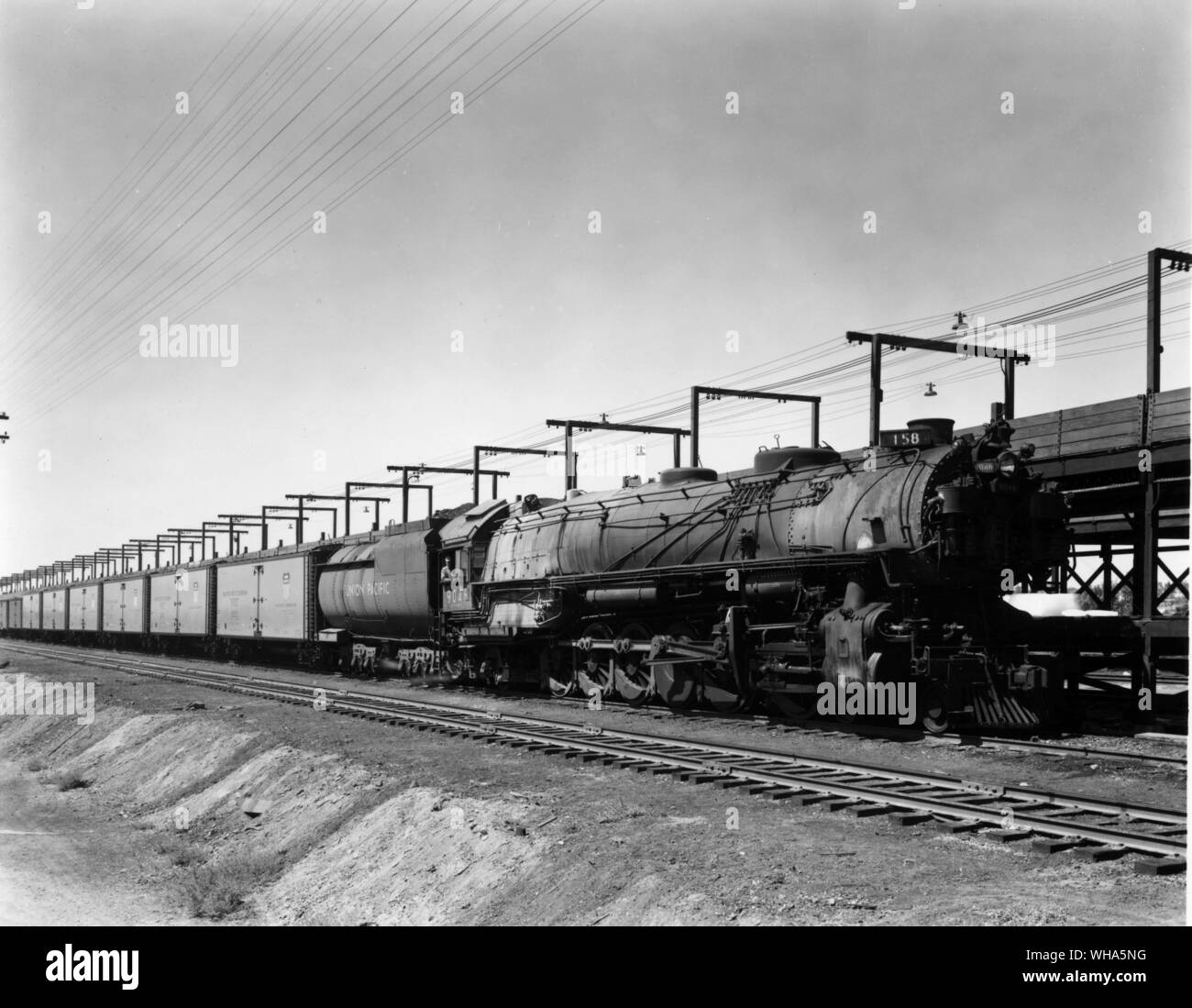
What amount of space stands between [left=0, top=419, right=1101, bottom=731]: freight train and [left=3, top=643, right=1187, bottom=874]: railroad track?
2393mm

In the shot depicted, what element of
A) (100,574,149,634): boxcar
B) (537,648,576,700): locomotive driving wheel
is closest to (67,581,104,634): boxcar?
(100,574,149,634): boxcar

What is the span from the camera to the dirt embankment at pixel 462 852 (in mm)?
6789

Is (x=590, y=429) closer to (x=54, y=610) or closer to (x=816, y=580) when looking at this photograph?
(x=816, y=580)

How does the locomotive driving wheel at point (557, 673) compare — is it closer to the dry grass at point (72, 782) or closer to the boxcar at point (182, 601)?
the dry grass at point (72, 782)

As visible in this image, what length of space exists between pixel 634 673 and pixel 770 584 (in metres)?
4.02

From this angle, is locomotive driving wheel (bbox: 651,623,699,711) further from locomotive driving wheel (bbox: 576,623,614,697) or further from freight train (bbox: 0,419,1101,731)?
locomotive driving wheel (bbox: 576,623,614,697)

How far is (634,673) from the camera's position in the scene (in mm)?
18766

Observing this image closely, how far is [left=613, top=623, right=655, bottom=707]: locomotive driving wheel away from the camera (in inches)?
725

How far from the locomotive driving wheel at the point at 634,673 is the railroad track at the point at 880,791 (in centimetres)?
252

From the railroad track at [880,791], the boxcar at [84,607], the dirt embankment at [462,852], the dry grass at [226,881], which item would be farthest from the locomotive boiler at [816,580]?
the boxcar at [84,607]

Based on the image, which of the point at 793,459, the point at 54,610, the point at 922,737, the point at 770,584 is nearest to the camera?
the point at 922,737

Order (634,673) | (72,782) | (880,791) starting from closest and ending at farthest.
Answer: (880,791)
(72,782)
(634,673)

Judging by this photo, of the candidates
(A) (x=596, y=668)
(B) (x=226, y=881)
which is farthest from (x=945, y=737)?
(B) (x=226, y=881)
